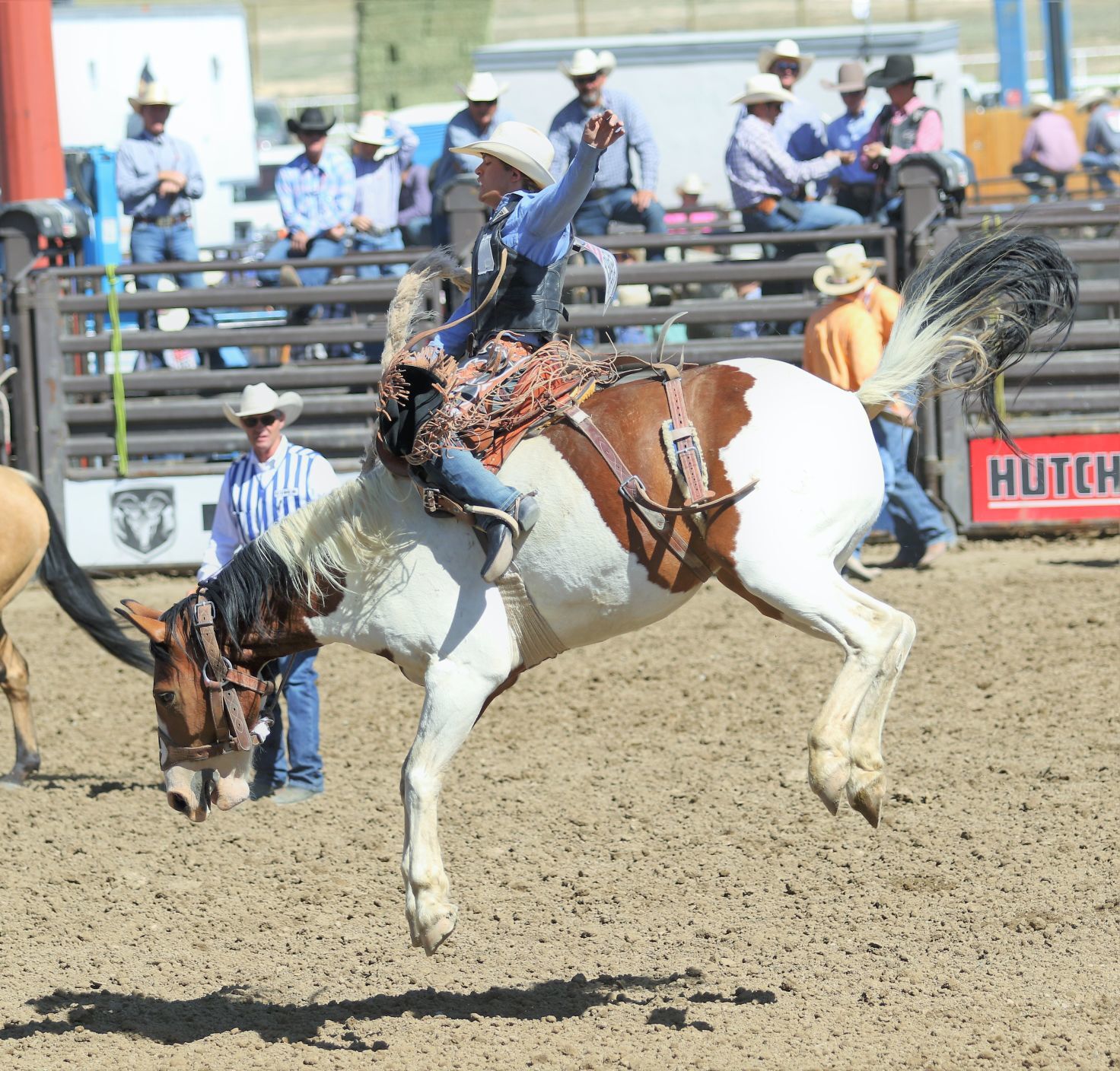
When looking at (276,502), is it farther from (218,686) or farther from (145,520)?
(145,520)

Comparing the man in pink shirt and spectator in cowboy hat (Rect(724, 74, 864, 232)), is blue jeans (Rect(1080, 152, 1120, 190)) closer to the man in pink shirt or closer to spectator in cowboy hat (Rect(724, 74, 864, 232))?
the man in pink shirt

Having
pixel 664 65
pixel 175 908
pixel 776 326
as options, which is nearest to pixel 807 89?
pixel 664 65

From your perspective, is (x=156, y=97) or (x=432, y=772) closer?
(x=432, y=772)

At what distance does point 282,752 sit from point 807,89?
1528 centimetres

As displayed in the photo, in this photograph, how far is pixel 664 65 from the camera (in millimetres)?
20156

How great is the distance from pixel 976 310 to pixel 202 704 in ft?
8.25

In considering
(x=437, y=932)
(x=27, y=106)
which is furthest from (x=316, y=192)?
(x=437, y=932)

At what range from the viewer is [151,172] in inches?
462

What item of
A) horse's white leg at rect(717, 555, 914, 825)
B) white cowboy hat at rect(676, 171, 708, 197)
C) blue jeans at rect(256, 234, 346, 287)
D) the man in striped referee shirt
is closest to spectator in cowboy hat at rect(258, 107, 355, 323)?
blue jeans at rect(256, 234, 346, 287)

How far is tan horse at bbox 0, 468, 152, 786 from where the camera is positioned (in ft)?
23.9

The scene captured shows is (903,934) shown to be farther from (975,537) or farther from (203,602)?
(975,537)

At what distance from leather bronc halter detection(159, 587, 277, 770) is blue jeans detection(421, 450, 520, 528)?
2.79ft

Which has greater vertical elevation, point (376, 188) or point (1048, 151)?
point (1048, 151)

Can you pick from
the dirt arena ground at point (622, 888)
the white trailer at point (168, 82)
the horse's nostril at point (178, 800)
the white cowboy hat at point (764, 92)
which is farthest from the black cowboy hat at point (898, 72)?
the white trailer at point (168, 82)
